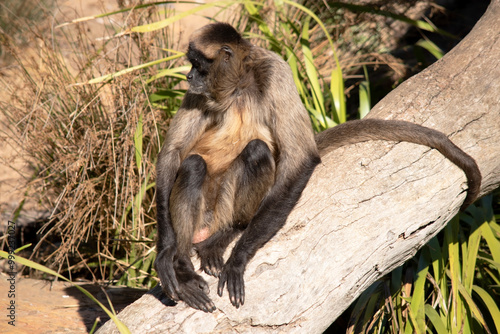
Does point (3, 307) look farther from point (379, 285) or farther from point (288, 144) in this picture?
point (379, 285)

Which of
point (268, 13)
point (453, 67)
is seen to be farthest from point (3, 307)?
point (268, 13)

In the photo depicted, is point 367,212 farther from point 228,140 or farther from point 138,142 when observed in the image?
point 138,142

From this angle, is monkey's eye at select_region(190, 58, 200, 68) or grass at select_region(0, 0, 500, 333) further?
grass at select_region(0, 0, 500, 333)

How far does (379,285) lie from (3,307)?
323 cm

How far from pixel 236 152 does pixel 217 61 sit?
0.76m

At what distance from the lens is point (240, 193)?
374 centimetres

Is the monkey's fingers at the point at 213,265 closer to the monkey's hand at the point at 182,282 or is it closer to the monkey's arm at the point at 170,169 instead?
the monkey's hand at the point at 182,282

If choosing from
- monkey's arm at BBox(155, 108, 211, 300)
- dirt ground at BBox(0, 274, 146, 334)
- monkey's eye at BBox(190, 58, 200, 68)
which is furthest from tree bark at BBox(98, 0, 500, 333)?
monkey's eye at BBox(190, 58, 200, 68)

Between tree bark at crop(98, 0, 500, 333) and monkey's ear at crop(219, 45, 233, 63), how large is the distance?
3.85ft

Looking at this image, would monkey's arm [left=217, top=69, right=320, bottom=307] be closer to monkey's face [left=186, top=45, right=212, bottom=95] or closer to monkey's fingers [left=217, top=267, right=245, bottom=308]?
monkey's fingers [left=217, top=267, right=245, bottom=308]

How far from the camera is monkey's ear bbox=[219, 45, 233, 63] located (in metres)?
3.86

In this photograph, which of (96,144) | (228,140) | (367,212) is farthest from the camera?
(96,144)

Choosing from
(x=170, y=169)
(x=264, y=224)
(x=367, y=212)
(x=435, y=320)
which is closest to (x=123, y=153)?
(x=170, y=169)

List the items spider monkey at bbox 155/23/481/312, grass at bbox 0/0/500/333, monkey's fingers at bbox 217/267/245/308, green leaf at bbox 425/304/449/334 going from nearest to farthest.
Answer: monkey's fingers at bbox 217/267/245/308, spider monkey at bbox 155/23/481/312, green leaf at bbox 425/304/449/334, grass at bbox 0/0/500/333
